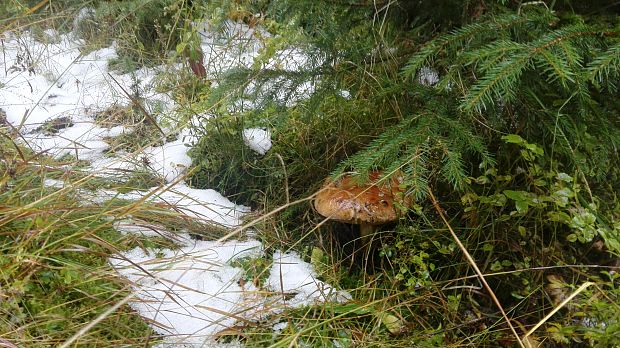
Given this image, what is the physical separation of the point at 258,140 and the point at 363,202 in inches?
38.6

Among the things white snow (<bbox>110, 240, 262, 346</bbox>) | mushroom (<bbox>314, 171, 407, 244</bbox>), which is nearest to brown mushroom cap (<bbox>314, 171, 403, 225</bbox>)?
mushroom (<bbox>314, 171, 407, 244</bbox>)

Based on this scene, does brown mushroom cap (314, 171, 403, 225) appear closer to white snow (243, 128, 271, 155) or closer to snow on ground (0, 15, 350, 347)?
snow on ground (0, 15, 350, 347)

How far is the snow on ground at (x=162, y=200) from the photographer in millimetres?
1597

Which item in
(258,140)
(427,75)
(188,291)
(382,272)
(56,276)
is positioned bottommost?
(382,272)

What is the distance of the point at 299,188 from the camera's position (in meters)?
2.28

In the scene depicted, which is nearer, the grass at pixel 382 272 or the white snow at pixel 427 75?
the grass at pixel 382 272

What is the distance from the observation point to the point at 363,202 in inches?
67.1

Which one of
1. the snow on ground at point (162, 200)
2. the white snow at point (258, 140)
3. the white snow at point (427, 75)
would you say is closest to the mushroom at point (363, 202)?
the snow on ground at point (162, 200)

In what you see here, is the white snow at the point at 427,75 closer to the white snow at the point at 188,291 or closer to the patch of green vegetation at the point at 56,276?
the white snow at the point at 188,291

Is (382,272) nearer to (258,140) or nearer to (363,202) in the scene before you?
(363,202)

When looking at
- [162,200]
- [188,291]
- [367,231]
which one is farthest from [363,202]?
[162,200]

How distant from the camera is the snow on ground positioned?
1597mm

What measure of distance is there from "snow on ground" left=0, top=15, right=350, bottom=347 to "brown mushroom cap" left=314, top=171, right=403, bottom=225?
0.26m

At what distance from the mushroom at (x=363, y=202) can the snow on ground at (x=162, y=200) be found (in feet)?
0.86
